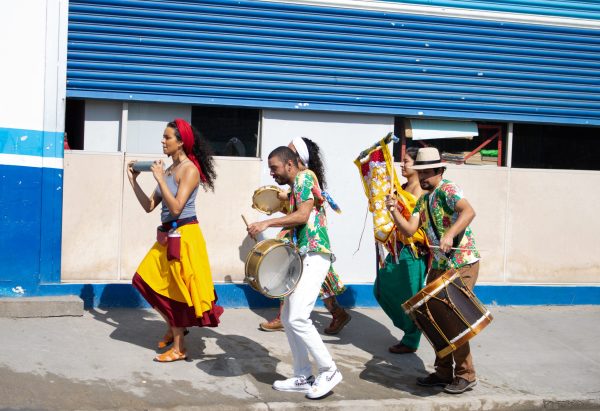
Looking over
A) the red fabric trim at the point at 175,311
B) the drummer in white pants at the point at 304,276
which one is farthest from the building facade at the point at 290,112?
the drummer in white pants at the point at 304,276

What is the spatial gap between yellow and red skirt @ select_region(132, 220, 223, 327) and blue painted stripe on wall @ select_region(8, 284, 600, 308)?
1.61 meters

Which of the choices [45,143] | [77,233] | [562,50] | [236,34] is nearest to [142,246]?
[77,233]

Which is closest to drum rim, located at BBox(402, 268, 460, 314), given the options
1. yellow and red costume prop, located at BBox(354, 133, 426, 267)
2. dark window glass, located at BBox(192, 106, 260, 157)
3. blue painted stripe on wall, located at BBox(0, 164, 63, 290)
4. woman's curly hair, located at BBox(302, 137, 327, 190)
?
yellow and red costume prop, located at BBox(354, 133, 426, 267)

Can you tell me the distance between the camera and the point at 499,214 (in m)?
9.63

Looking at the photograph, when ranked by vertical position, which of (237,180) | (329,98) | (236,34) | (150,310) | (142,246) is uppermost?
(236,34)

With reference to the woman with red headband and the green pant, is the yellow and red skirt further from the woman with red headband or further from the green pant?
the green pant

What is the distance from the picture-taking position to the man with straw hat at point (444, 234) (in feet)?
21.2

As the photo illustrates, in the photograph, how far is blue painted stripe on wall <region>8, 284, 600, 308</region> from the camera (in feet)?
27.1

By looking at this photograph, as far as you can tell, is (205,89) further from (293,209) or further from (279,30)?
(293,209)

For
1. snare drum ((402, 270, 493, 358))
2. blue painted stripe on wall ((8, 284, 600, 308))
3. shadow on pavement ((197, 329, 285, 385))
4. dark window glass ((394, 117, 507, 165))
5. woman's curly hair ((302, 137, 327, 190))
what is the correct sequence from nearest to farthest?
1. snare drum ((402, 270, 493, 358))
2. shadow on pavement ((197, 329, 285, 385))
3. woman's curly hair ((302, 137, 327, 190))
4. blue painted stripe on wall ((8, 284, 600, 308))
5. dark window glass ((394, 117, 507, 165))

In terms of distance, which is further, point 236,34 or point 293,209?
point 236,34

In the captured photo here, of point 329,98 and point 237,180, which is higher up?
point 329,98

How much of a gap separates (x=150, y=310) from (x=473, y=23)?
4.39m

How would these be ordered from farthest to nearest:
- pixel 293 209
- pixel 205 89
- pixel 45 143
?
pixel 205 89
pixel 45 143
pixel 293 209
